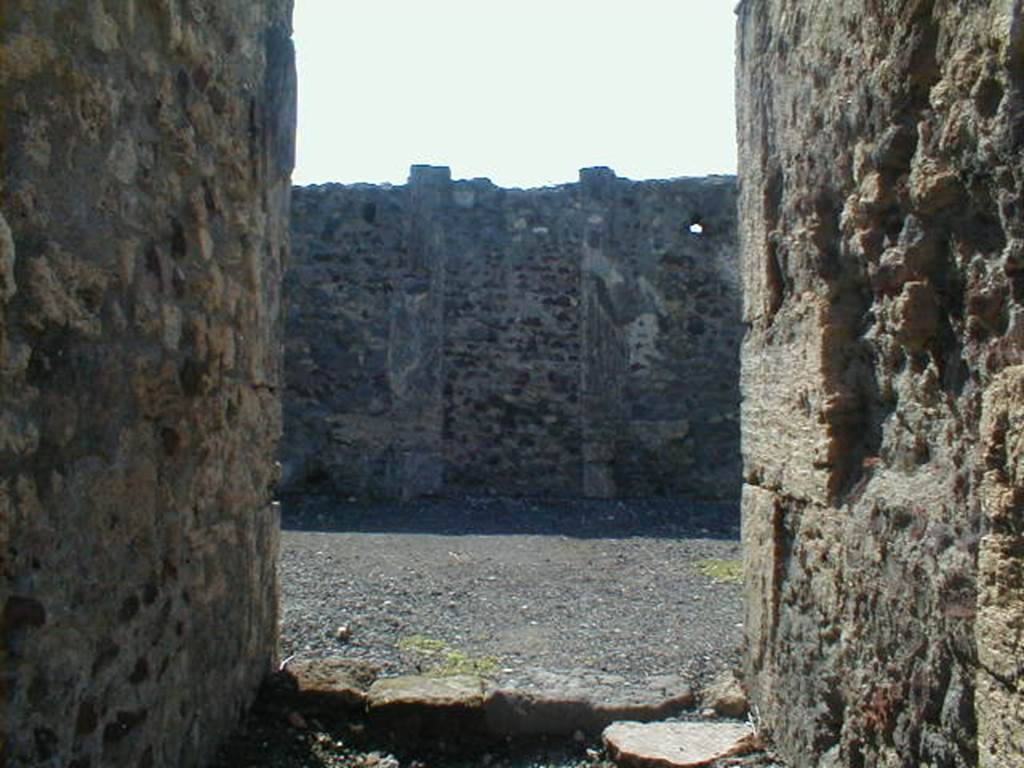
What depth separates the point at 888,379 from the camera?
103 inches

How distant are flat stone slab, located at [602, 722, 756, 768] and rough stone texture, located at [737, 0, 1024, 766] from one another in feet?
0.43

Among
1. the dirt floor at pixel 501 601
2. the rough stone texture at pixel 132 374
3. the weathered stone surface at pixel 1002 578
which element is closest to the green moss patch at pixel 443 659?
the dirt floor at pixel 501 601

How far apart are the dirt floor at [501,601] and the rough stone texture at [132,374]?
2.12 ft

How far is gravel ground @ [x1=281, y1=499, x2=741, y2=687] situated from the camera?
490 cm

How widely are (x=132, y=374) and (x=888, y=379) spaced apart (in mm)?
1739

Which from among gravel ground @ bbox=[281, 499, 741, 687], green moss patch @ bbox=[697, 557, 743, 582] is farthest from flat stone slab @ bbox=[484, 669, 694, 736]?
green moss patch @ bbox=[697, 557, 743, 582]

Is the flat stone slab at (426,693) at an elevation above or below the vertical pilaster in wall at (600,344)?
below

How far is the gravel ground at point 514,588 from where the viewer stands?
16.1ft

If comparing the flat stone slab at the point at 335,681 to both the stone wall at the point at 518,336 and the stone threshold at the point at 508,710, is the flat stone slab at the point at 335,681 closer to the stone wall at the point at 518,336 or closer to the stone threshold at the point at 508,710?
the stone threshold at the point at 508,710

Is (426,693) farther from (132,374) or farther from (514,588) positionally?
(514,588)

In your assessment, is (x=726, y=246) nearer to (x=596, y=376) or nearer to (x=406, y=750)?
(x=596, y=376)

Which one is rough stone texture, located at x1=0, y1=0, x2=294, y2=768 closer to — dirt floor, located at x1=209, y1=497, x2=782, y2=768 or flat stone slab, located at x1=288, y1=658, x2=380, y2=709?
flat stone slab, located at x1=288, y1=658, x2=380, y2=709

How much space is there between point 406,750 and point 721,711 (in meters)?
1.09

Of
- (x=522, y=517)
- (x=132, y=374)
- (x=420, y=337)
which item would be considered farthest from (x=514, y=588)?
(x=420, y=337)
